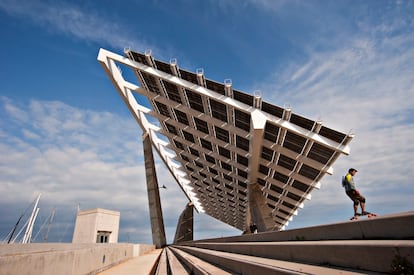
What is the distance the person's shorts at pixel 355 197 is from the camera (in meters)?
7.10

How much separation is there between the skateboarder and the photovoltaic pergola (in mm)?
6096

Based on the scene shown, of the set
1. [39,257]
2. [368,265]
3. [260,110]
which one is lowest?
[368,265]

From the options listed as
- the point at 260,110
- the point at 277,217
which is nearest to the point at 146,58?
the point at 260,110

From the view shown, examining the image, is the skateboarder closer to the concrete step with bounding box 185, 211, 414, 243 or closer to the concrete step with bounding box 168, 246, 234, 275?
the concrete step with bounding box 185, 211, 414, 243

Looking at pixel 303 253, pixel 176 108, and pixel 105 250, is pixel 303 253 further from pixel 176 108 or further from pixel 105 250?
pixel 176 108

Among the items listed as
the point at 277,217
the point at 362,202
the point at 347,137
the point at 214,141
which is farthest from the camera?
the point at 277,217

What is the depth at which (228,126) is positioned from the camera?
1566 cm

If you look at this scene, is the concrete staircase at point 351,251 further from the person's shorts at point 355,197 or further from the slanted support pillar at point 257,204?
the slanted support pillar at point 257,204

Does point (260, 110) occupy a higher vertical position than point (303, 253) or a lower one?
higher

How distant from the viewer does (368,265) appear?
1812 millimetres

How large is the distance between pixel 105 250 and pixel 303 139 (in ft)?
41.4

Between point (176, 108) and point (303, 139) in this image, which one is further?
point (176, 108)

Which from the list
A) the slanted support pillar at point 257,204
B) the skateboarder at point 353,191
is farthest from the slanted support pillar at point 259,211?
the skateboarder at point 353,191

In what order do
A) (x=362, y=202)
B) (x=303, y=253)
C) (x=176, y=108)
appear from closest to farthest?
(x=303, y=253) < (x=362, y=202) < (x=176, y=108)
